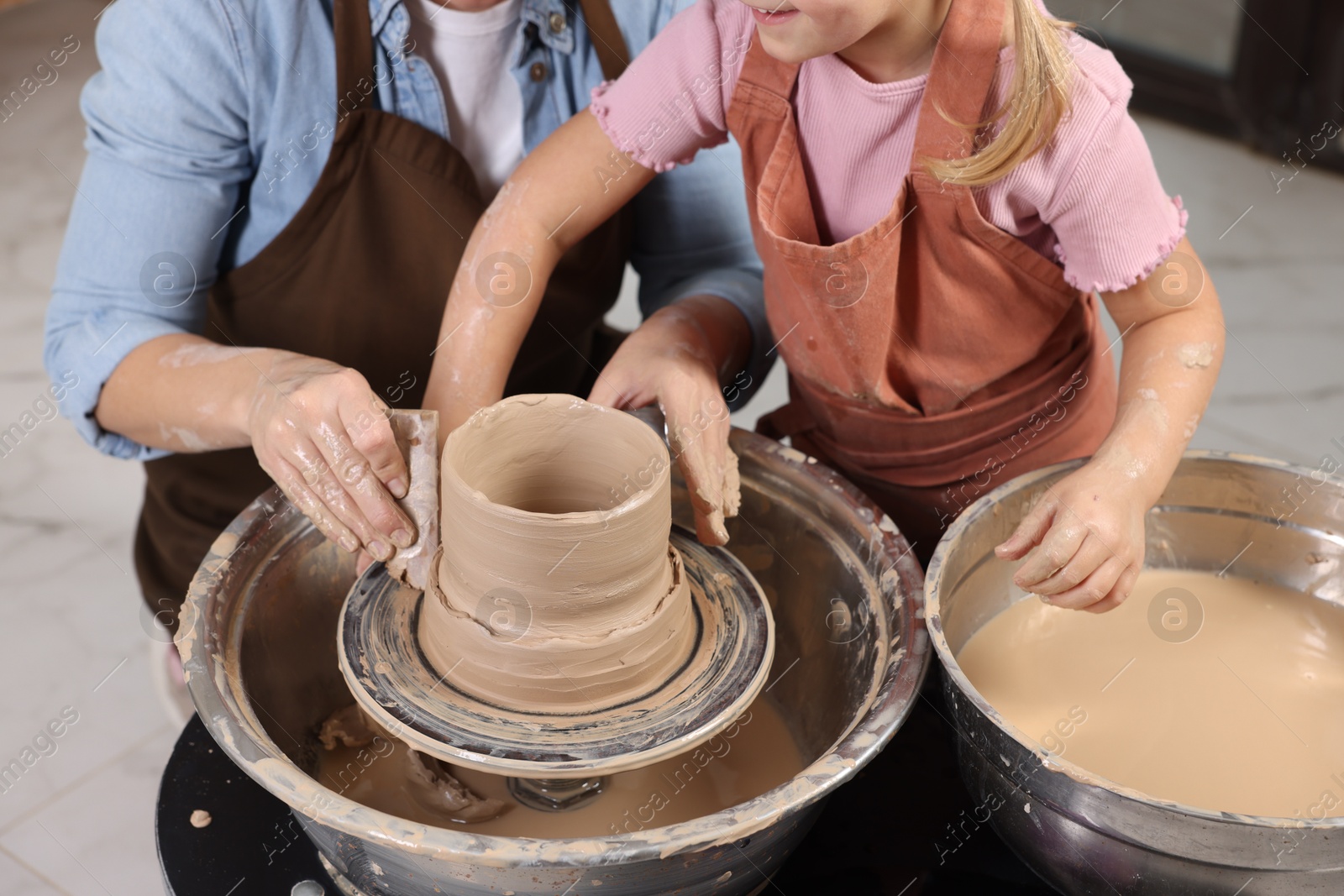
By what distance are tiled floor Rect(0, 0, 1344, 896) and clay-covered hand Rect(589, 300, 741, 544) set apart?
115 centimetres

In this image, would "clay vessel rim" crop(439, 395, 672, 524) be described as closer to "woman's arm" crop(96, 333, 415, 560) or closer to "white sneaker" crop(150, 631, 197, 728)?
"woman's arm" crop(96, 333, 415, 560)

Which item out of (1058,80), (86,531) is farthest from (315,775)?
(86,531)

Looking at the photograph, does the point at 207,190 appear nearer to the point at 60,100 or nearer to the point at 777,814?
the point at 777,814

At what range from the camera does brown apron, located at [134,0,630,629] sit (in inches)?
54.2

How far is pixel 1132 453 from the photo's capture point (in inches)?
41.3

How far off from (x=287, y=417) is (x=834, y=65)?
595mm

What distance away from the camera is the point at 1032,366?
1.29 m

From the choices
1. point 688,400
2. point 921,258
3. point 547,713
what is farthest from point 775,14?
point 547,713

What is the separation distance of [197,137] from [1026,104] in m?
0.86

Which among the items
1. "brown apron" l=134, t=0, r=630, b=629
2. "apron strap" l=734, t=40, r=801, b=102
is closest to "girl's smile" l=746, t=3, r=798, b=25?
"apron strap" l=734, t=40, r=801, b=102

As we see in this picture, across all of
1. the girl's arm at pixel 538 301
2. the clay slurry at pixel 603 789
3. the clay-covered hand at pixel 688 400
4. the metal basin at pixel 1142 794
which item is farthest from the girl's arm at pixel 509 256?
the metal basin at pixel 1142 794

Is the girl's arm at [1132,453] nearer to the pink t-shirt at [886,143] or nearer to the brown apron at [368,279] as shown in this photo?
the pink t-shirt at [886,143]

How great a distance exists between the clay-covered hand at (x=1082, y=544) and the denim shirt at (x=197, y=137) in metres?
0.55

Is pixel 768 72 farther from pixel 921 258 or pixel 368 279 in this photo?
pixel 368 279
